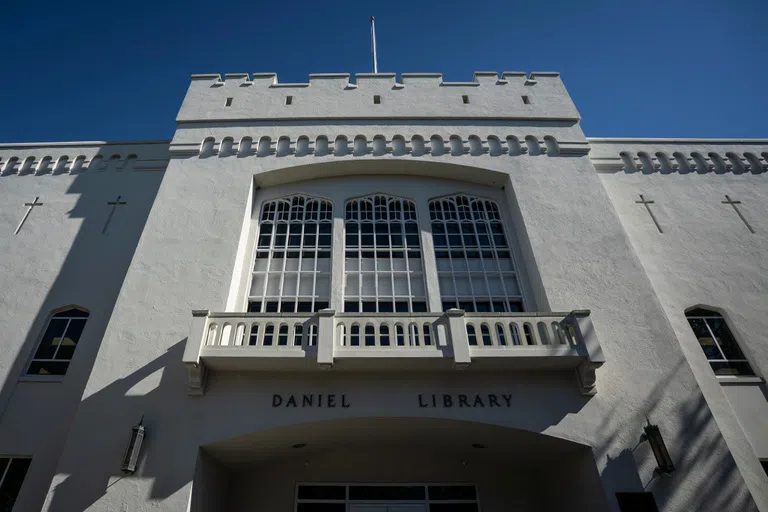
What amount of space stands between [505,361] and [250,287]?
6.26m

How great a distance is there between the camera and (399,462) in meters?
9.45

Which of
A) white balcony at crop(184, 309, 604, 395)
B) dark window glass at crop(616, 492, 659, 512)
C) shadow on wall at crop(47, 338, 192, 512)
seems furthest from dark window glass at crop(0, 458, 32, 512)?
dark window glass at crop(616, 492, 659, 512)

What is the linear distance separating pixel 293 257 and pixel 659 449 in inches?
345

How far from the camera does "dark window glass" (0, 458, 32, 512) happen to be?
8.38 meters

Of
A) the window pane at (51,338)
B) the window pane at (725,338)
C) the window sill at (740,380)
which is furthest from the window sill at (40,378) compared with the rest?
the window pane at (725,338)

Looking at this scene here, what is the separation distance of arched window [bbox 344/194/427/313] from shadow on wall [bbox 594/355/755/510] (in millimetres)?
4801

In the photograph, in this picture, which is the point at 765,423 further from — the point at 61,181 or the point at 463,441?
the point at 61,181

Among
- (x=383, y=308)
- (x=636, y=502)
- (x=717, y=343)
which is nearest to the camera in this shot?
(x=636, y=502)

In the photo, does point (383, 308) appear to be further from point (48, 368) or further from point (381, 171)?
point (48, 368)

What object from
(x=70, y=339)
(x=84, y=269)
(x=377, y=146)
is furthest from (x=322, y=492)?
(x=377, y=146)

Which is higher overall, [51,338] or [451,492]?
[51,338]

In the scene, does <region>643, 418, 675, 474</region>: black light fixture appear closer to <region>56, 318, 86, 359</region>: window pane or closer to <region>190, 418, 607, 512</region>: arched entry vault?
<region>190, 418, 607, 512</region>: arched entry vault

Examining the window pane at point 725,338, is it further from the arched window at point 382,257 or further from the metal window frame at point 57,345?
the metal window frame at point 57,345

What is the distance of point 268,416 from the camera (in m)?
8.20
